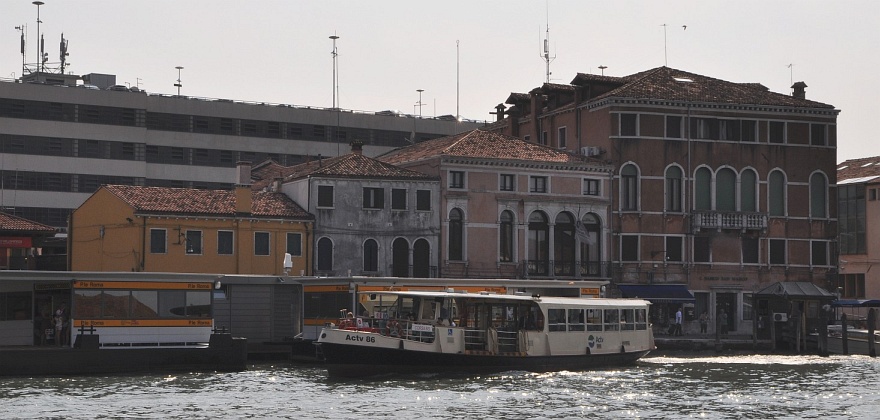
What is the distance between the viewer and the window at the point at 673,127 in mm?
68438

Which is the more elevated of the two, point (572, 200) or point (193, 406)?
point (572, 200)

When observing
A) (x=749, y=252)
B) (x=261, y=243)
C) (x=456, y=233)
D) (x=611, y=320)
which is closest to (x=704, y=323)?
(x=749, y=252)

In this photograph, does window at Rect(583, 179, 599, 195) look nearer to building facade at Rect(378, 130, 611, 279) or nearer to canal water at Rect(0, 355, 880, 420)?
building facade at Rect(378, 130, 611, 279)

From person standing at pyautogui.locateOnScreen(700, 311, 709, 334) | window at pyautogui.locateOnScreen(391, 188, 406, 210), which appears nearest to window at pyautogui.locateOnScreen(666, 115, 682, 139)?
person standing at pyautogui.locateOnScreen(700, 311, 709, 334)

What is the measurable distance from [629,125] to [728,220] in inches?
251

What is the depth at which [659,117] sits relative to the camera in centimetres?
6819

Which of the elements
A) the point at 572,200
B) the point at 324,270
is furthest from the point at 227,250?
the point at 572,200

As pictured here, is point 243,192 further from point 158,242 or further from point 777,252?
point 777,252

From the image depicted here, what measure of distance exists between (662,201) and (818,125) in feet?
29.8

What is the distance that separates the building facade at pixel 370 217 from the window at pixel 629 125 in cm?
931

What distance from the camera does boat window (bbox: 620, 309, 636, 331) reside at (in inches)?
2095

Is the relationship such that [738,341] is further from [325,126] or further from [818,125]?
[325,126]

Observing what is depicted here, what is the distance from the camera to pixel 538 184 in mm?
66438

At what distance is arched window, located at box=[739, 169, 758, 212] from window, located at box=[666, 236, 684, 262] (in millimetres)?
3556
